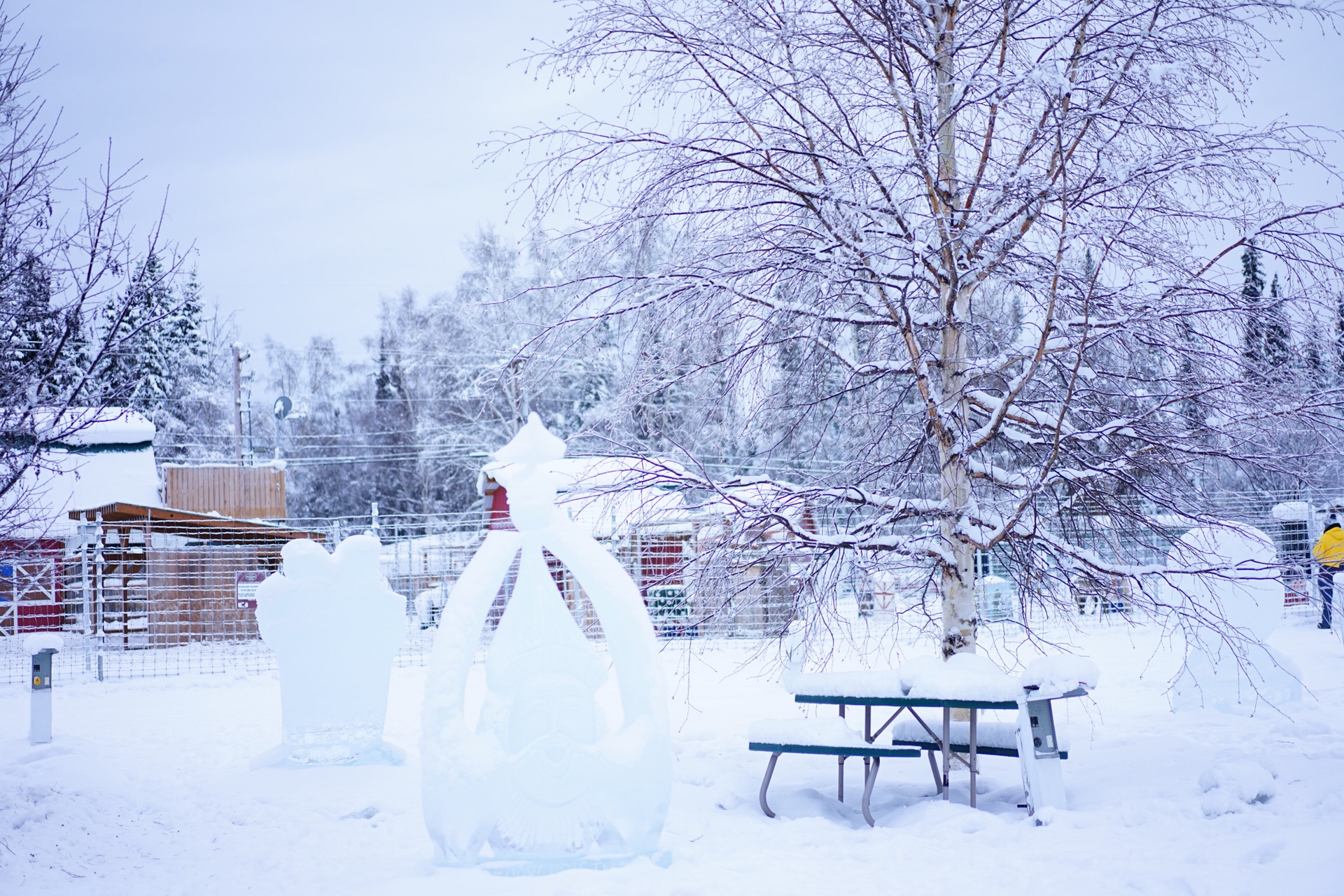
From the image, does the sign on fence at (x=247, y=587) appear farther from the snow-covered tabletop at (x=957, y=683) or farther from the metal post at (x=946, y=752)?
the metal post at (x=946, y=752)

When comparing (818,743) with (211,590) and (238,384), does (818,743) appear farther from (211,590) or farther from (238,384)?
(238,384)

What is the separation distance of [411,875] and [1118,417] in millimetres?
4500

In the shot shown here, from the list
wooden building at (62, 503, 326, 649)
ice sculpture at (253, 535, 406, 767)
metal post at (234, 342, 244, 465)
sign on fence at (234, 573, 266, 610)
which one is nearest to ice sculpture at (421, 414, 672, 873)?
ice sculpture at (253, 535, 406, 767)

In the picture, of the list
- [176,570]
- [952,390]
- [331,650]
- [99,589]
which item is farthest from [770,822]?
[176,570]

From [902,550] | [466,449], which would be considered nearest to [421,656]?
[902,550]

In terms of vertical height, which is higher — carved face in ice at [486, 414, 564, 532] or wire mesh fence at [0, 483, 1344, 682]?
carved face in ice at [486, 414, 564, 532]

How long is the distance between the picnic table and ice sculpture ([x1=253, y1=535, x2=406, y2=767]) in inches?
123

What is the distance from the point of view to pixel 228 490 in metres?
20.3

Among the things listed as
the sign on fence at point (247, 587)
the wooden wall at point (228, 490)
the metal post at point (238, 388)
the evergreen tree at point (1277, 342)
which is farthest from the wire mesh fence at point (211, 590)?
the metal post at point (238, 388)

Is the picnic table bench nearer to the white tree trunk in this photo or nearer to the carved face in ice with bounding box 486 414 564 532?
the white tree trunk

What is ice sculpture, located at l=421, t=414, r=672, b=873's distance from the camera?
4.66m

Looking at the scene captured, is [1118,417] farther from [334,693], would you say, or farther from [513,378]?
[334,693]

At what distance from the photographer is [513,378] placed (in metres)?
6.59

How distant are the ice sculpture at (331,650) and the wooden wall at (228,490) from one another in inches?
520
